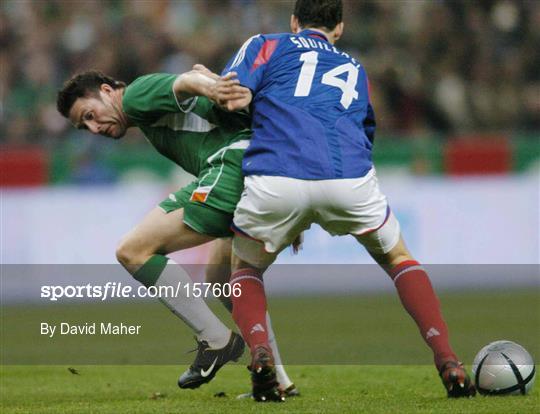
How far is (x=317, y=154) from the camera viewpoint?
18.2 feet

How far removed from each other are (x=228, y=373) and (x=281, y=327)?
2.38 metres

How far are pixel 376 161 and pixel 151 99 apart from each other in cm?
854

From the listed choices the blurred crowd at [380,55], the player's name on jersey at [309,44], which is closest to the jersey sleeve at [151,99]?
the player's name on jersey at [309,44]

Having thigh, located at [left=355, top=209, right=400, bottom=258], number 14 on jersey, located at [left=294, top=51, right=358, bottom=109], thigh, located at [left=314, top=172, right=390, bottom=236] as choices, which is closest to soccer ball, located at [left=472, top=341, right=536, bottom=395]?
thigh, located at [left=355, top=209, right=400, bottom=258]

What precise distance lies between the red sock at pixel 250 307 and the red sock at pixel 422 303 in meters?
0.69

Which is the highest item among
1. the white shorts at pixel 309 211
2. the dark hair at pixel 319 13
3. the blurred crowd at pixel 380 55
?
the dark hair at pixel 319 13

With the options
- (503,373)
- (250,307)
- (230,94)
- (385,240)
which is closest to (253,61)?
(230,94)

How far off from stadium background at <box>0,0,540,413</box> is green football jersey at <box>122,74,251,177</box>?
2494mm

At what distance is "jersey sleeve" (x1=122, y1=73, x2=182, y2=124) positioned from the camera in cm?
592

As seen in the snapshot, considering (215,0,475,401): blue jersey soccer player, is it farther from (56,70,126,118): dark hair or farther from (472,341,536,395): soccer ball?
(56,70,126,118): dark hair

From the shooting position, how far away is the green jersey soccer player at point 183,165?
5.86 metres

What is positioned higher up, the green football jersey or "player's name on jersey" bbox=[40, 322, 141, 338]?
the green football jersey

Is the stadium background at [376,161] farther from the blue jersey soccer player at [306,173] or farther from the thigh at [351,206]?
the thigh at [351,206]

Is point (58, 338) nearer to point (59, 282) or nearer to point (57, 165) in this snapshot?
point (59, 282)
